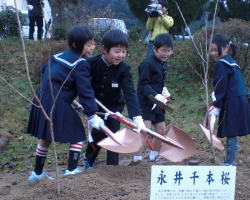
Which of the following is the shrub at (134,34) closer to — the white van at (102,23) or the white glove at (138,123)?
the white van at (102,23)

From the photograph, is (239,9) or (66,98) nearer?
(66,98)

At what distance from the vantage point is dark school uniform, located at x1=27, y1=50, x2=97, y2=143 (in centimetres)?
297

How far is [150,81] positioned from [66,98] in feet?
3.35

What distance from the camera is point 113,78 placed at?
3391 mm

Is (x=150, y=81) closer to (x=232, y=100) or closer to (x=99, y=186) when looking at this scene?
(x=232, y=100)

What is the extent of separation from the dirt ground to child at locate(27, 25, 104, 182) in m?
0.29

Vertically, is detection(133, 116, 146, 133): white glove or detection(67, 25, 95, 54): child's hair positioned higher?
detection(67, 25, 95, 54): child's hair

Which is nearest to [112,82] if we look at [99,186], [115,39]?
[115,39]

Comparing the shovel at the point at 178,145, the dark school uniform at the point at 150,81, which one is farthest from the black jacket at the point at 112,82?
the dark school uniform at the point at 150,81

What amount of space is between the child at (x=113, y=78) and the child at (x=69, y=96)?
0.22 m

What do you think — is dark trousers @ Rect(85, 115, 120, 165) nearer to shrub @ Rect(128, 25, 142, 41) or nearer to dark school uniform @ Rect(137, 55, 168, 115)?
dark school uniform @ Rect(137, 55, 168, 115)

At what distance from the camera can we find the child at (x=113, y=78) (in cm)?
325

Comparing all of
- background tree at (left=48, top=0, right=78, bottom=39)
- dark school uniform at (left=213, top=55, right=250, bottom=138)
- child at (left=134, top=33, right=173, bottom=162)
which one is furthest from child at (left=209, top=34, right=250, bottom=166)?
background tree at (left=48, top=0, right=78, bottom=39)

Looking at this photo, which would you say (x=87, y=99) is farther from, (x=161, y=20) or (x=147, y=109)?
(x=161, y=20)
